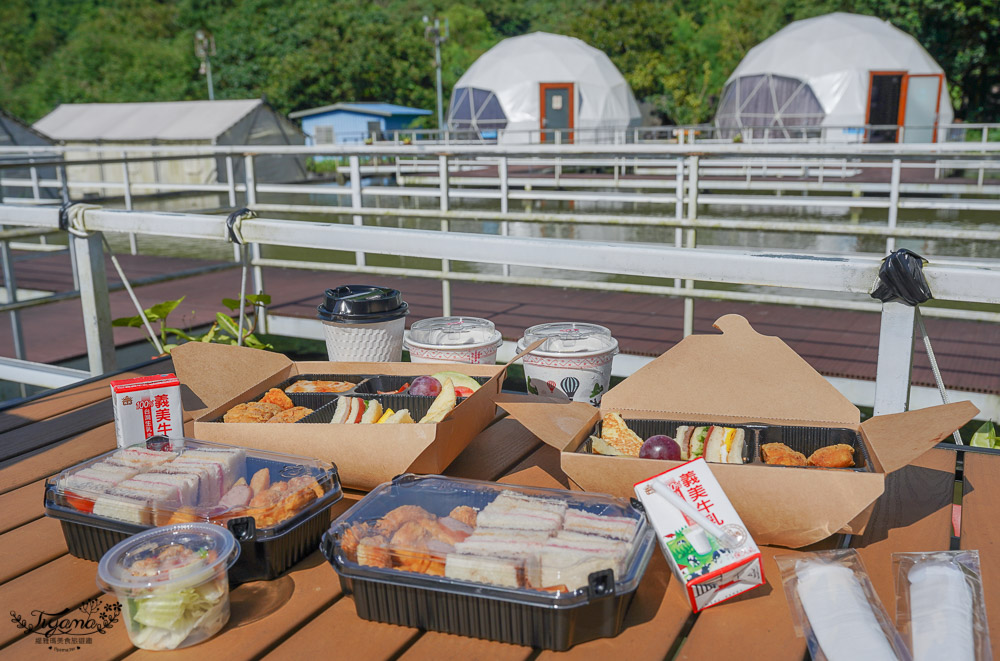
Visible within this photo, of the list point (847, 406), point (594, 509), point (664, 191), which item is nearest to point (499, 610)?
point (594, 509)

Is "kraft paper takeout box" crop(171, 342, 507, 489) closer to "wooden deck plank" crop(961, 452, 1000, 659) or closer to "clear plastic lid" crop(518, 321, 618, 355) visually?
"clear plastic lid" crop(518, 321, 618, 355)

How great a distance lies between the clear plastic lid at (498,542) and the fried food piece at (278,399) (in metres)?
0.46

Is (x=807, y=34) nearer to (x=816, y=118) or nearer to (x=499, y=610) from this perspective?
(x=816, y=118)

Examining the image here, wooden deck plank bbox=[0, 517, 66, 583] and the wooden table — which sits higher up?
the wooden table

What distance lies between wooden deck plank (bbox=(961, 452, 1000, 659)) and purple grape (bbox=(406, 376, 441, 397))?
92 centimetres

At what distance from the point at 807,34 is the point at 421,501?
24.6 m

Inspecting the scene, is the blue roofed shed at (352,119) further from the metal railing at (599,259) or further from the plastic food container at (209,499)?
the plastic food container at (209,499)

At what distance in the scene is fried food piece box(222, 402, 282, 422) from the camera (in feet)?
4.75

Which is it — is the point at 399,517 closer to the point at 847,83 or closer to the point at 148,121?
the point at 148,121

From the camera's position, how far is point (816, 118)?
2138cm

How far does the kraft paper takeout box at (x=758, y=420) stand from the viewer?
1.11 m

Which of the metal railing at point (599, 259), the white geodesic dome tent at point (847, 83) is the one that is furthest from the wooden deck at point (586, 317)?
→ the white geodesic dome tent at point (847, 83)

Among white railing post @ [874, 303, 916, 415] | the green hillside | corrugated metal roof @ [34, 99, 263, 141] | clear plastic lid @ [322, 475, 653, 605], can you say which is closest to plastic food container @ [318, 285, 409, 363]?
clear plastic lid @ [322, 475, 653, 605]

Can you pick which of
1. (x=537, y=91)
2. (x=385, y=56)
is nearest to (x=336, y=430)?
(x=537, y=91)
